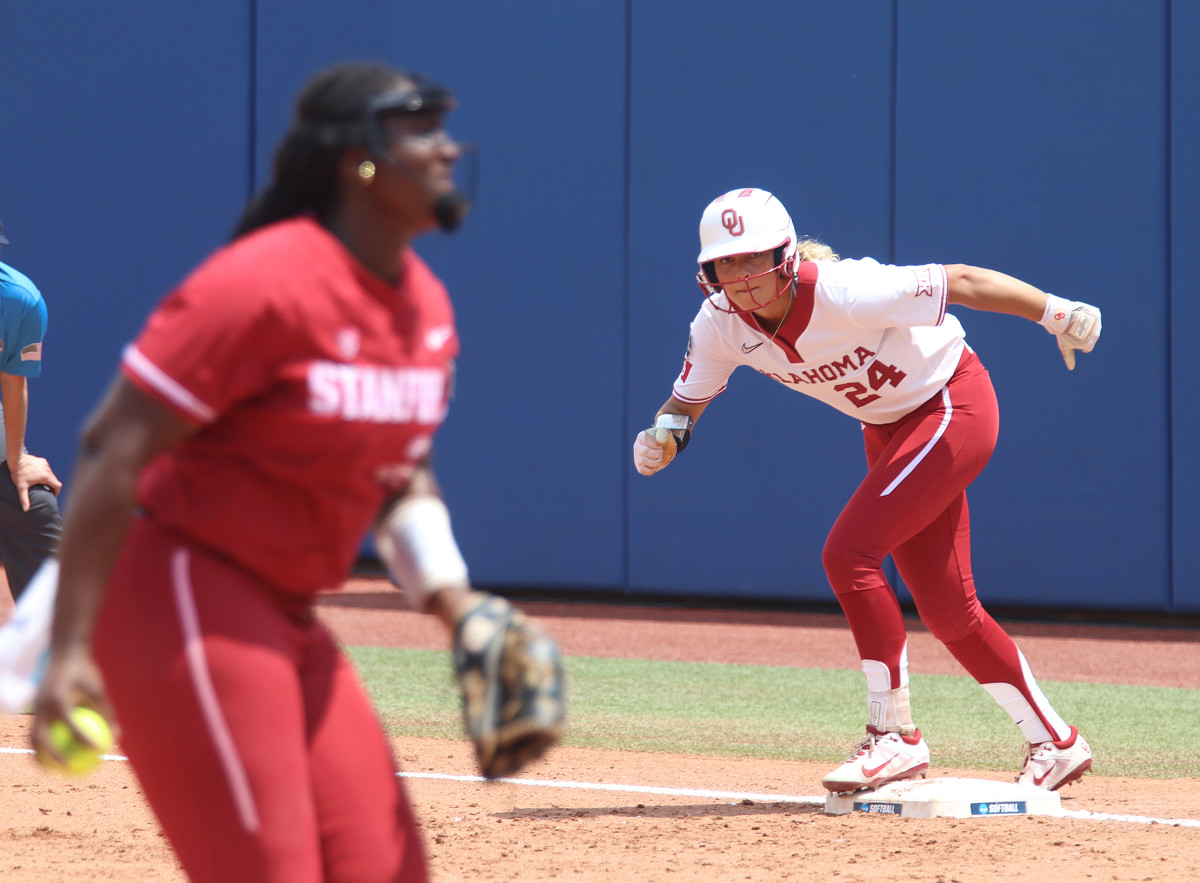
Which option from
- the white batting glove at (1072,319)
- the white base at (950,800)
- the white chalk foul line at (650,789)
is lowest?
the white chalk foul line at (650,789)

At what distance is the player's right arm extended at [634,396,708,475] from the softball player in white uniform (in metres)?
0.01

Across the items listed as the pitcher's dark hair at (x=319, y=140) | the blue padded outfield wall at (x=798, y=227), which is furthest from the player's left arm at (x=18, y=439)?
the blue padded outfield wall at (x=798, y=227)

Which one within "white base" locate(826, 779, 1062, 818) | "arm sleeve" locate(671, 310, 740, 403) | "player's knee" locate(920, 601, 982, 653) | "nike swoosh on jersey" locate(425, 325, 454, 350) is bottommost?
"white base" locate(826, 779, 1062, 818)

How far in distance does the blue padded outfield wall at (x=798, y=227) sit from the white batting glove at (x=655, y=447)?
6.39 meters

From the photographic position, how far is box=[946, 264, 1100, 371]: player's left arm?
5742 mm

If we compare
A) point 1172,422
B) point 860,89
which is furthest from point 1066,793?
point 860,89

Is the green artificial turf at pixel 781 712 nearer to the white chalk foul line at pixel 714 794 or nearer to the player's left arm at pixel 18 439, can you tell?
the white chalk foul line at pixel 714 794

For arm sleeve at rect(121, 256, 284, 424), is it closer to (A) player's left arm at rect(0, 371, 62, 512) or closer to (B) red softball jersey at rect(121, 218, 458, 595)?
(B) red softball jersey at rect(121, 218, 458, 595)

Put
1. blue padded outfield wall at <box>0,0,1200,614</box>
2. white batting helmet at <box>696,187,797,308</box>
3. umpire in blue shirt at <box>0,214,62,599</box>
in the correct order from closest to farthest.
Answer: white batting helmet at <box>696,187,797,308</box>
umpire in blue shirt at <box>0,214,62,599</box>
blue padded outfield wall at <box>0,0,1200,614</box>

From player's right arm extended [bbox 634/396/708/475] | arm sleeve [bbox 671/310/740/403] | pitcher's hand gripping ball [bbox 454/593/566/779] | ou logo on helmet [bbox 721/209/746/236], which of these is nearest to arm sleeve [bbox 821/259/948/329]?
ou logo on helmet [bbox 721/209/746/236]

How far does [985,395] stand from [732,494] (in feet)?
21.9

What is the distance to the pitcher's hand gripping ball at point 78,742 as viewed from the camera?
7.73 ft

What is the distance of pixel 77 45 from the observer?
609 inches

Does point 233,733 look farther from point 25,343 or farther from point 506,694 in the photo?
point 25,343
